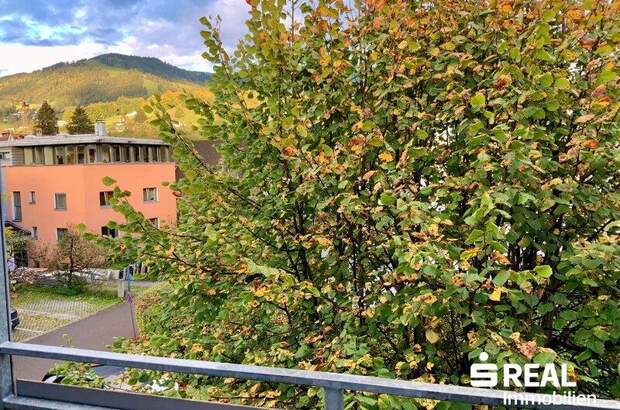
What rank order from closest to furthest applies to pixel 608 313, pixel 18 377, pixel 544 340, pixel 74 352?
1. pixel 74 352
2. pixel 18 377
3. pixel 608 313
4. pixel 544 340

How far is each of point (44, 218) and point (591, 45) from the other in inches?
120

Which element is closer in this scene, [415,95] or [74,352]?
[74,352]

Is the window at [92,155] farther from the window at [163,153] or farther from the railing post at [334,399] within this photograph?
the railing post at [334,399]

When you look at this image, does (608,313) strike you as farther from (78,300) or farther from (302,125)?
(78,300)

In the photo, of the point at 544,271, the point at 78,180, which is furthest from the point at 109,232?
the point at 544,271

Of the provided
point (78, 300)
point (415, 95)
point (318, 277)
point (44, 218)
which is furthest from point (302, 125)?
point (78, 300)

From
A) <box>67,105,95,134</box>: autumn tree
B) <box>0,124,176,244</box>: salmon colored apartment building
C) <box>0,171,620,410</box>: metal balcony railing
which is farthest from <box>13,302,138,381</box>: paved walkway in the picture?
<box>0,171,620,410</box>: metal balcony railing

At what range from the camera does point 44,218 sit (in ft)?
8.95

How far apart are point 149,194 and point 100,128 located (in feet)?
1.83

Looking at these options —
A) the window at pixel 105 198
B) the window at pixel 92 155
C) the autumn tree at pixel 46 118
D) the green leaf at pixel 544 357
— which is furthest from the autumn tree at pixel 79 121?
the green leaf at pixel 544 357

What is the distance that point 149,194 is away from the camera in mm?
2307

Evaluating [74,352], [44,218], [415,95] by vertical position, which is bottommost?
[74,352]

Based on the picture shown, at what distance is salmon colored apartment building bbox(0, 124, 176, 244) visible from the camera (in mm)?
1767

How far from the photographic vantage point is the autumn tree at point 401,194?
1.50 m
